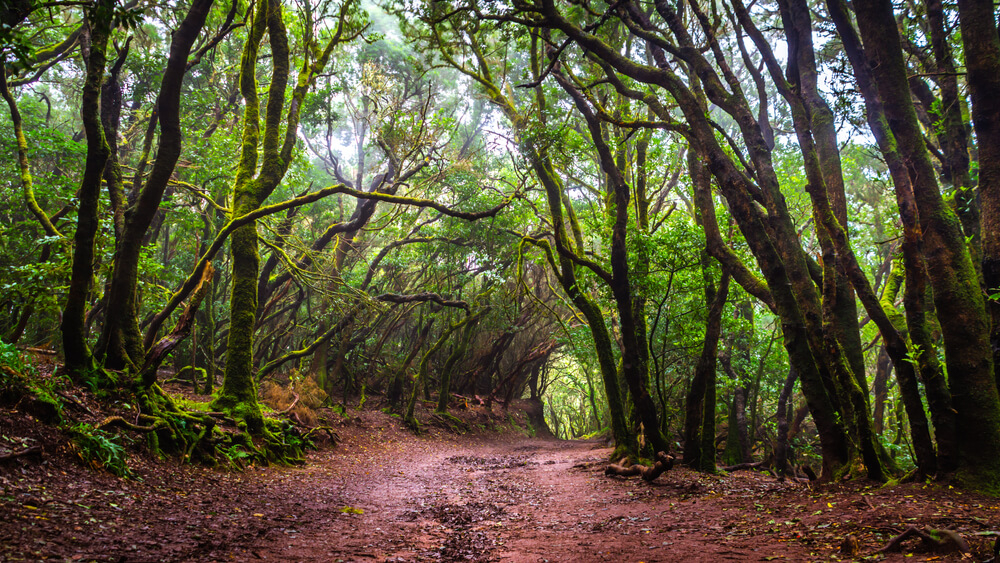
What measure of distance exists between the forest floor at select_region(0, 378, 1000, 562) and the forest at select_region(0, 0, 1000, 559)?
439 mm

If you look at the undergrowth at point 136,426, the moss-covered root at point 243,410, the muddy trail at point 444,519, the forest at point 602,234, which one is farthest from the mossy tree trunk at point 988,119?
the moss-covered root at point 243,410

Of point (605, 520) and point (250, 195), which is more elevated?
point (250, 195)

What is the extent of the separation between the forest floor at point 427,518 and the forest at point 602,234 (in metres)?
0.44

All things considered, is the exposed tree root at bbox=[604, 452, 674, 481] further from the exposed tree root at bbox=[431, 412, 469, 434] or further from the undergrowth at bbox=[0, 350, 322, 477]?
the exposed tree root at bbox=[431, 412, 469, 434]

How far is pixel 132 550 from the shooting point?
9.73 ft

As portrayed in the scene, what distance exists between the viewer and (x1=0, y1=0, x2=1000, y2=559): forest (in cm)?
448

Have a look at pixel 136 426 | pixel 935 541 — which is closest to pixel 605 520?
pixel 935 541

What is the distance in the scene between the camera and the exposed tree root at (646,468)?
6976 mm

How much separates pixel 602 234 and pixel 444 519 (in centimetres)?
697

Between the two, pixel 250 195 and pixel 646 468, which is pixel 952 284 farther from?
pixel 250 195

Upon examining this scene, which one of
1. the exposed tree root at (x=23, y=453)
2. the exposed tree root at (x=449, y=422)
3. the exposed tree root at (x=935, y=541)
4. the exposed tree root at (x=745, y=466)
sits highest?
the exposed tree root at (x=935, y=541)

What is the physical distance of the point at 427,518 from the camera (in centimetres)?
532

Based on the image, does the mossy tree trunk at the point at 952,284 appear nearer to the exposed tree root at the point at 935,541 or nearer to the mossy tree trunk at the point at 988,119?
the mossy tree trunk at the point at 988,119

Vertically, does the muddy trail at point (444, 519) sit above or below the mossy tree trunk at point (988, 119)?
below
